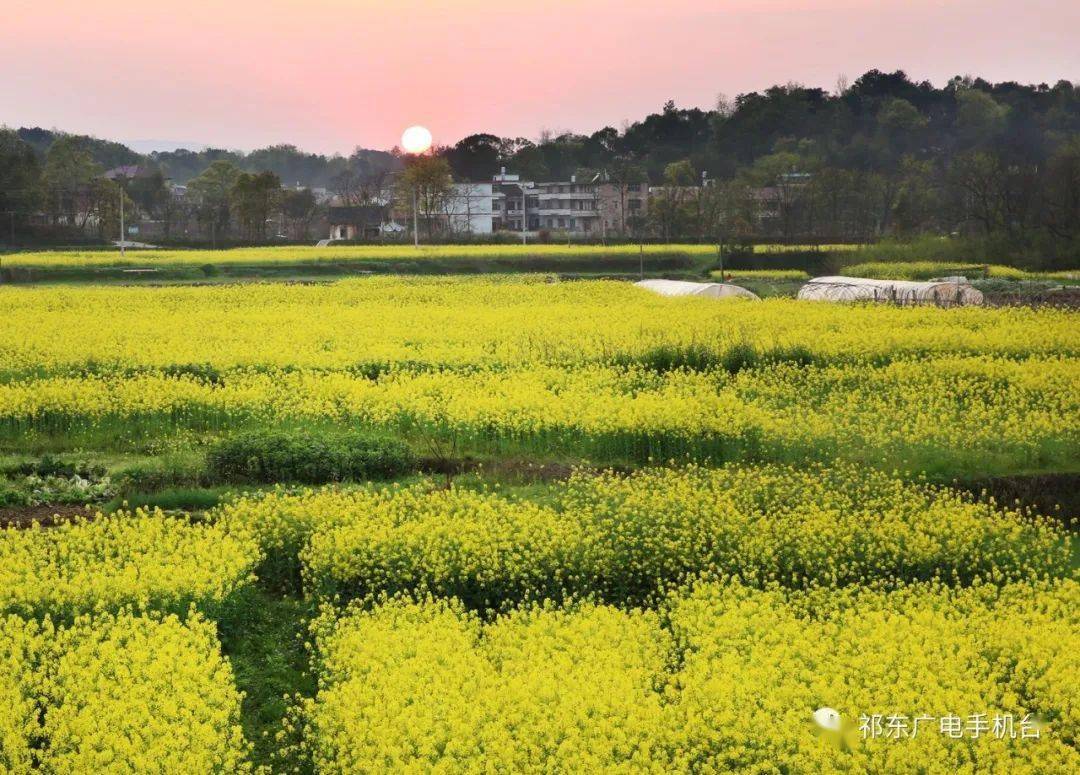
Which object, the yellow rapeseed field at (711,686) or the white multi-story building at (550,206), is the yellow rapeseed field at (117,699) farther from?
the white multi-story building at (550,206)

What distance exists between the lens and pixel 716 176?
283ft

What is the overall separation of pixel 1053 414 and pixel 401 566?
986cm

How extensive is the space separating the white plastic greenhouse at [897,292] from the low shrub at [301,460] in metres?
20.7

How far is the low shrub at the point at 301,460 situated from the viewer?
14.5 meters

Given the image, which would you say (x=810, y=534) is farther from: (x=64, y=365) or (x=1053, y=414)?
(x=64, y=365)

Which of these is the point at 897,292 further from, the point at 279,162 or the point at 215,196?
the point at 279,162

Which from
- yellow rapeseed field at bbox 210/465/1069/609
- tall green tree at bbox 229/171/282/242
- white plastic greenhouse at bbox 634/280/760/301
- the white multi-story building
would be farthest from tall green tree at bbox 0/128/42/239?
yellow rapeseed field at bbox 210/465/1069/609

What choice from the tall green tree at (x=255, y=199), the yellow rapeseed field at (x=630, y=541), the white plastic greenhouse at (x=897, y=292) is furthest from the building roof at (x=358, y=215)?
the yellow rapeseed field at (x=630, y=541)

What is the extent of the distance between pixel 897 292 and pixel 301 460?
23.5 m

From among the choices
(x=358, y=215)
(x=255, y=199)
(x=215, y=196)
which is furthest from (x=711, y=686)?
(x=358, y=215)

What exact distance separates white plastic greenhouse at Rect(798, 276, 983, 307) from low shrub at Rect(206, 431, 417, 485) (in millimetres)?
20737

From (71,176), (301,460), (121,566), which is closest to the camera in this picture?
(121,566)

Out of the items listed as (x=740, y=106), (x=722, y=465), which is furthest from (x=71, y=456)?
(x=740, y=106)

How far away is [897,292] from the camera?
3384 centimetres
